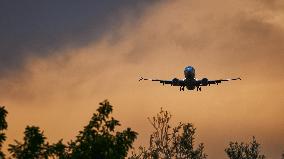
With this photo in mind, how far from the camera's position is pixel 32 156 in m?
19.1

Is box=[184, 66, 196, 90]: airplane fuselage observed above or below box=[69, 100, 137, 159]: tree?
above

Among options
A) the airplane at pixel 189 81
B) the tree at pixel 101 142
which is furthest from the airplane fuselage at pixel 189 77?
the tree at pixel 101 142

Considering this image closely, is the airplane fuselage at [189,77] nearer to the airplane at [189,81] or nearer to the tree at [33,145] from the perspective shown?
the airplane at [189,81]

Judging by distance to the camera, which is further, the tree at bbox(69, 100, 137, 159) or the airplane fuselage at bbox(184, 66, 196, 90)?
the airplane fuselage at bbox(184, 66, 196, 90)

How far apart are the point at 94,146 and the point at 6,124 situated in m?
3.48

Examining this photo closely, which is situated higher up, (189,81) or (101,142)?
(189,81)

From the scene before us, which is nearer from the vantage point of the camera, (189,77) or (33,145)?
(33,145)

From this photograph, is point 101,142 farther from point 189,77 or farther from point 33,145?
point 189,77

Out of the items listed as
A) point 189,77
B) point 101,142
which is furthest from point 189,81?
point 101,142

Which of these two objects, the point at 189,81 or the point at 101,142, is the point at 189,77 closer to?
the point at 189,81

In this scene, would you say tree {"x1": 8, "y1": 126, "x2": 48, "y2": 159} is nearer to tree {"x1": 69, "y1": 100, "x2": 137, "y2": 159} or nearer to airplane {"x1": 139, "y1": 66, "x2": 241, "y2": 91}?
tree {"x1": 69, "y1": 100, "x2": 137, "y2": 159}

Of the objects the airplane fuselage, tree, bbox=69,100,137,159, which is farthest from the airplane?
tree, bbox=69,100,137,159

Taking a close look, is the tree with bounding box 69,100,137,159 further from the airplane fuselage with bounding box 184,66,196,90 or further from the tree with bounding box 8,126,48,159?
the airplane fuselage with bounding box 184,66,196,90

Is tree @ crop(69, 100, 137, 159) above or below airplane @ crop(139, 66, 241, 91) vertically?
below
